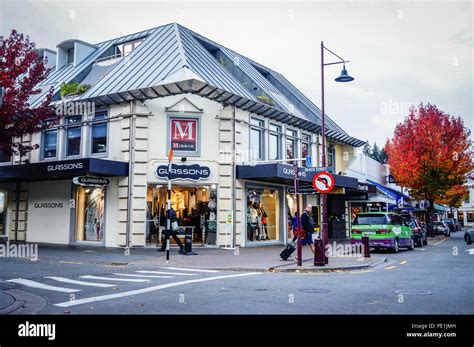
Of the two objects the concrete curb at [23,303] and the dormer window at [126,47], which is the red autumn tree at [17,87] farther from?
the concrete curb at [23,303]

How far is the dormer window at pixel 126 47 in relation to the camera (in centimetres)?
2584

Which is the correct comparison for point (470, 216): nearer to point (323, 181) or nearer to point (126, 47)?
point (126, 47)

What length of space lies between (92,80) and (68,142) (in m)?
3.85

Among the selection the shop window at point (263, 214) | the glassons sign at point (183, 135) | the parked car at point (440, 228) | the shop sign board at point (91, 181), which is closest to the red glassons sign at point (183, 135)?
the glassons sign at point (183, 135)

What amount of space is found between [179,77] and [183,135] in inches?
107

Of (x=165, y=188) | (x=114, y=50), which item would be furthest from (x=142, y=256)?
(x=114, y=50)

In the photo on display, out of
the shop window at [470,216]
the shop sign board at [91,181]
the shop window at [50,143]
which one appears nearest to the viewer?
the shop sign board at [91,181]

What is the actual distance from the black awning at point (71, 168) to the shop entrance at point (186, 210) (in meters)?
1.81

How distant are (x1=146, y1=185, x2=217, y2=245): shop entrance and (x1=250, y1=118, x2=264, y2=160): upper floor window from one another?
3.29 metres

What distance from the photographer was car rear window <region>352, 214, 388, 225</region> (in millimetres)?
20250

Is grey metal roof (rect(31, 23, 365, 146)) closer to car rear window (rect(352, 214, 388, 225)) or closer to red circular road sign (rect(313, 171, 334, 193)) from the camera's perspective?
car rear window (rect(352, 214, 388, 225))

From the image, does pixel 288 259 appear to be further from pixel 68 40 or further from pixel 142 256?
pixel 68 40
